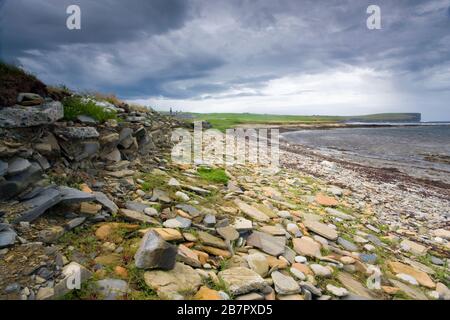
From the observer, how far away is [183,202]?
22.5 feet

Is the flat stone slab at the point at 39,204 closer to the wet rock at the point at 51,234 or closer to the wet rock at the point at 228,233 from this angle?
the wet rock at the point at 51,234

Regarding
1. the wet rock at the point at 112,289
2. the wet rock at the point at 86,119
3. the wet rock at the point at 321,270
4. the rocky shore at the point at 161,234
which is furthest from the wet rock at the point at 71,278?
the wet rock at the point at 86,119

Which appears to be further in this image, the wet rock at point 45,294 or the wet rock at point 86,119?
the wet rock at point 86,119

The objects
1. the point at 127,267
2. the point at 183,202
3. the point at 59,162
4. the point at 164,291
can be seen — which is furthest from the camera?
the point at 183,202

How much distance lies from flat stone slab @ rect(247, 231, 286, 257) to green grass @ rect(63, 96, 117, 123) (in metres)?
5.50

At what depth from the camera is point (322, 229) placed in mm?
7027

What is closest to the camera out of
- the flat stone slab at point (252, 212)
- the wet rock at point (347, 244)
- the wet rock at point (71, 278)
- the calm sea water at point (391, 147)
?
the wet rock at point (71, 278)

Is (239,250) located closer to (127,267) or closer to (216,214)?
(216,214)

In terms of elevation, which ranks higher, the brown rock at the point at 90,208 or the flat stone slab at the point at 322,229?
the brown rock at the point at 90,208

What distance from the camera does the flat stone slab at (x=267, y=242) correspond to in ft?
17.9

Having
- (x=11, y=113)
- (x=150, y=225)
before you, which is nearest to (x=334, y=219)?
(x=150, y=225)

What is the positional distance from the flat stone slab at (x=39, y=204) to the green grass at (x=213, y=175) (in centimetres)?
511

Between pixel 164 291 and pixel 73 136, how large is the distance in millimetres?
4582

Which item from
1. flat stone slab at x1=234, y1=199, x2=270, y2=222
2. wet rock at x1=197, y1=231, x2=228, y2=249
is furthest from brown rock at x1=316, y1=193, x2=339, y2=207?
wet rock at x1=197, y1=231, x2=228, y2=249
